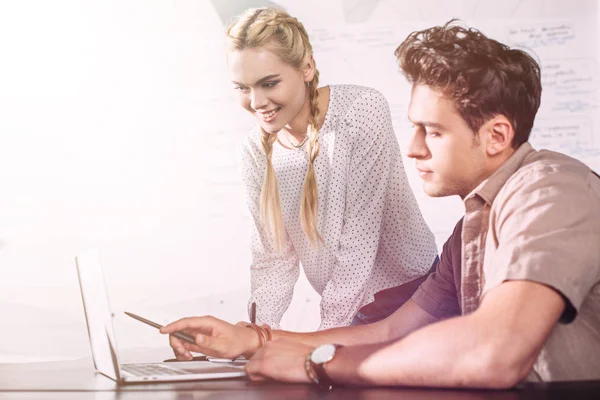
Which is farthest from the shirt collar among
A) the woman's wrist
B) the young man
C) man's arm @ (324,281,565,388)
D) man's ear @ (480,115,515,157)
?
the woman's wrist

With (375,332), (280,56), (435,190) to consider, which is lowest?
(375,332)

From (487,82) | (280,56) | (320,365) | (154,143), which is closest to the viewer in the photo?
(320,365)

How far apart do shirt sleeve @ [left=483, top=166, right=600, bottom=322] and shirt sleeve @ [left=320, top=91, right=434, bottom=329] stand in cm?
90

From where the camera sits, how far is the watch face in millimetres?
1355

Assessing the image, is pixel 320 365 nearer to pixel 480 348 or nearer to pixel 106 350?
pixel 480 348

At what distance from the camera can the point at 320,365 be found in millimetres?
1350

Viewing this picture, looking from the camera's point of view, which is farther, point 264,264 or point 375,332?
point 264,264

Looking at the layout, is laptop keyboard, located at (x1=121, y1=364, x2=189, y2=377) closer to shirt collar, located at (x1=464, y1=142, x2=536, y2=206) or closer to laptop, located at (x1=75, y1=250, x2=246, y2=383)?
laptop, located at (x1=75, y1=250, x2=246, y2=383)

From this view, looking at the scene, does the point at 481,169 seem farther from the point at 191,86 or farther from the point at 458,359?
the point at 191,86

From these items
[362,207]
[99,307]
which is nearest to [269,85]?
[362,207]

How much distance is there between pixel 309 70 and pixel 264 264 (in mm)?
652

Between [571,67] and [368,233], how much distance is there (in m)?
0.88

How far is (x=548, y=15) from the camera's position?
2.40 meters

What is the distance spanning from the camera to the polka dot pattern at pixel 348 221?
2297mm
